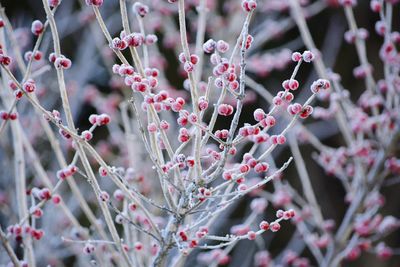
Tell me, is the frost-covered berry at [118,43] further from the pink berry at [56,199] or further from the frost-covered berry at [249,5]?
the pink berry at [56,199]

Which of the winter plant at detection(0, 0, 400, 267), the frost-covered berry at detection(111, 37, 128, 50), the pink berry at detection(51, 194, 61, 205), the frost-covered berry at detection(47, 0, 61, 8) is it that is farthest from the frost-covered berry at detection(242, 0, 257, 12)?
the pink berry at detection(51, 194, 61, 205)

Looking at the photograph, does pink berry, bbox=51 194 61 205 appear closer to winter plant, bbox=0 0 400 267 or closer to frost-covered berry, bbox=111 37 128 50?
winter plant, bbox=0 0 400 267

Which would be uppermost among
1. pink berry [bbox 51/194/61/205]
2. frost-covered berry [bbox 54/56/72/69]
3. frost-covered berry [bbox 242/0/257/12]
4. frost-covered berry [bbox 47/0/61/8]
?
frost-covered berry [bbox 47/0/61/8]

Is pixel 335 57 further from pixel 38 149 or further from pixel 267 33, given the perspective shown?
pixel 38 149

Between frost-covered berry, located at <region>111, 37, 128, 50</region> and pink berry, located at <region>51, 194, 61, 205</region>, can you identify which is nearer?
frost-covered berry, located at <region>111, 37, 128, 50</region>

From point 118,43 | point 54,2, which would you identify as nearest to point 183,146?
point 118,43

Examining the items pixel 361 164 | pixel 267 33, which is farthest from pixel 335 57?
pixel 361 164

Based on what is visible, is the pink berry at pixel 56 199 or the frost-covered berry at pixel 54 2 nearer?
the frost-covered berry at pixel 54 2

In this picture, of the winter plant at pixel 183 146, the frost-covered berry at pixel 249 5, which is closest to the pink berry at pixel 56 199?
the winter plant at pixel 183 146

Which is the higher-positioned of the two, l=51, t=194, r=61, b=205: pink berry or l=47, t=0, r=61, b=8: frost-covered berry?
l=47, t=0, r=61, b=8: frost-covered berry
